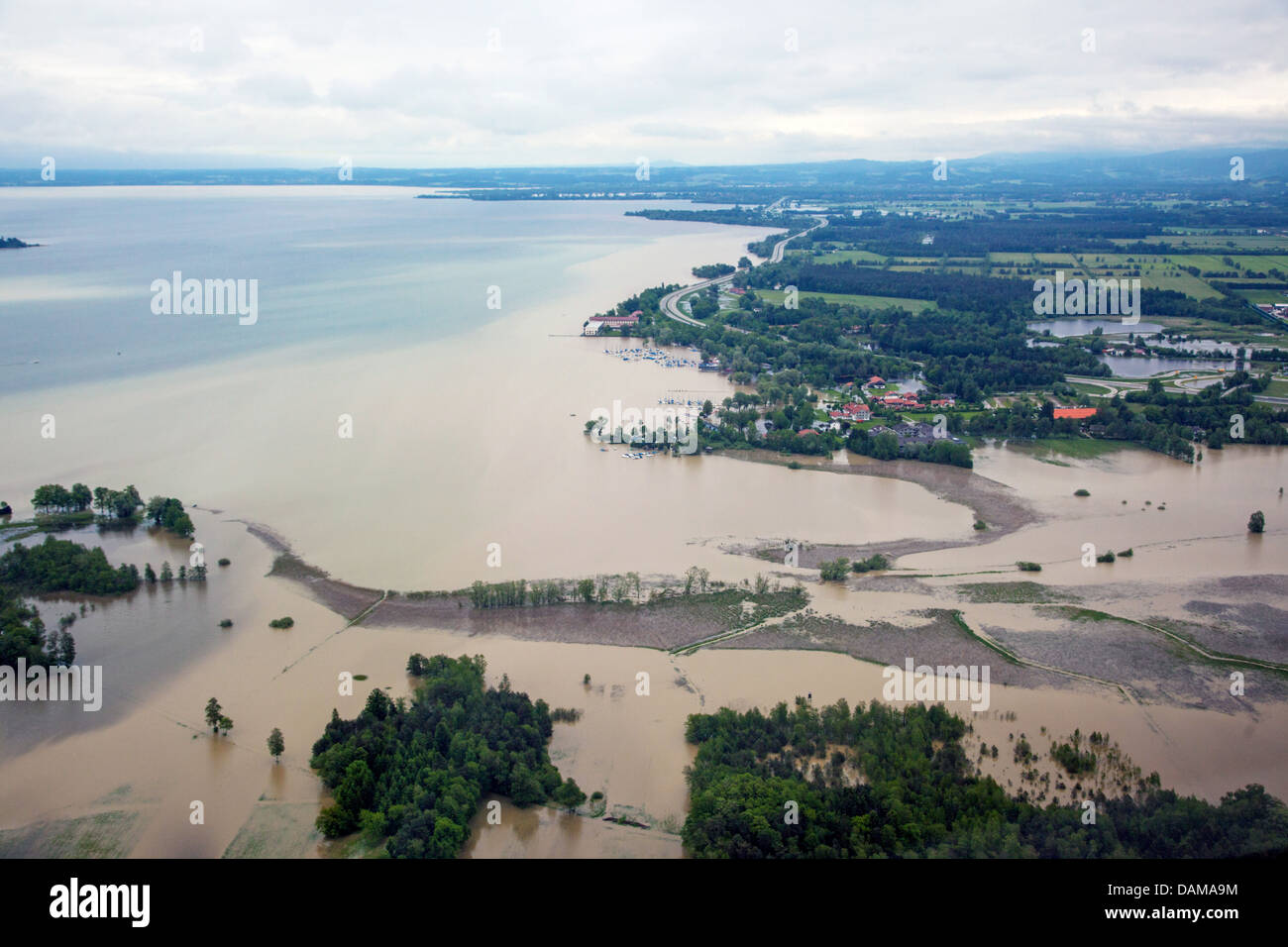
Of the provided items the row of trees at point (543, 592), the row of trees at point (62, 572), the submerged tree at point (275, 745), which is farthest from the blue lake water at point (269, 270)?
the submerged tree at point (275, 745)

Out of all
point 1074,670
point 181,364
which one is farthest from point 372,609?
point 181,364

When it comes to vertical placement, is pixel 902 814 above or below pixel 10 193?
below

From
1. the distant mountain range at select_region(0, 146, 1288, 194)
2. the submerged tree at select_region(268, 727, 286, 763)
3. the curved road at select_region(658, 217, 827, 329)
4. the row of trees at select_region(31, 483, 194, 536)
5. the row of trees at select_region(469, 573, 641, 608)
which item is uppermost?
the distant mountain range at select_region(0, 146, 1288, 194)

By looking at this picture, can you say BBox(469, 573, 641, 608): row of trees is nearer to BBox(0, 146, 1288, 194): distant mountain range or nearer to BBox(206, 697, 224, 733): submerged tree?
BBox(206, 697, 224, 733): submerged tree

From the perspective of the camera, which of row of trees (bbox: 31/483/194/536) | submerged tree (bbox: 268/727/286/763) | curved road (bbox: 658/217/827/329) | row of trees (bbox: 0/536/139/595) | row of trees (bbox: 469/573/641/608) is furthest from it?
curved road (bbox: 658/217/827/329)

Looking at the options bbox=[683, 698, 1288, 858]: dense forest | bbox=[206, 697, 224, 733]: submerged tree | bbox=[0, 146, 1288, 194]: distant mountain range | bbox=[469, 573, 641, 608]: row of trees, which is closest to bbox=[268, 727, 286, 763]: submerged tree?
bbox=[206, 697, 224, 733]: submerged tree

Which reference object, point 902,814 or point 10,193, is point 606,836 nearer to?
point 902,814

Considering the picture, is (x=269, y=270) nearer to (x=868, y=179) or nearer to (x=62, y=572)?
(x=62, y=572)
